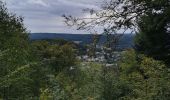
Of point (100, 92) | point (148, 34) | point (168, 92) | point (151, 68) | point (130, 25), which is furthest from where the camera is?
point (148, 34)

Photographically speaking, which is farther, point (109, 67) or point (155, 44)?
point (155, 44)

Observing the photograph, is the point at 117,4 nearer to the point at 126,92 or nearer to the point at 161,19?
the point at 161,19

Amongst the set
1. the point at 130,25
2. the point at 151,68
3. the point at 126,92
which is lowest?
the point at 126,92

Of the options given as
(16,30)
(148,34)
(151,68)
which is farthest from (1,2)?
(151,68)

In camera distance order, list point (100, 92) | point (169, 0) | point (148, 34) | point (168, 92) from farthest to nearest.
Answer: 1. point (148, 34)
2. point (100, 92)
3. point (168, 92)
4. point (169, 0)

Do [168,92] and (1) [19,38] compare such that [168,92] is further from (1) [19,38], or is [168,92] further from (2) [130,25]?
(1) [19,38]

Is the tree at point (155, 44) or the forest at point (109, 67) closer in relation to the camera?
the forest at point (109, 67)

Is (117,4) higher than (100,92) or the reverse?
higher

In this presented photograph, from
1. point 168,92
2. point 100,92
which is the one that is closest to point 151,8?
point 168,92

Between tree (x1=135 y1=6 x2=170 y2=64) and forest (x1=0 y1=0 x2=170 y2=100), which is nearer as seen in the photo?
forest (x1=0 y1=0 x2=170 y2=100)

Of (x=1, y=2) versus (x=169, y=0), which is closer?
(x=169, y=0)
